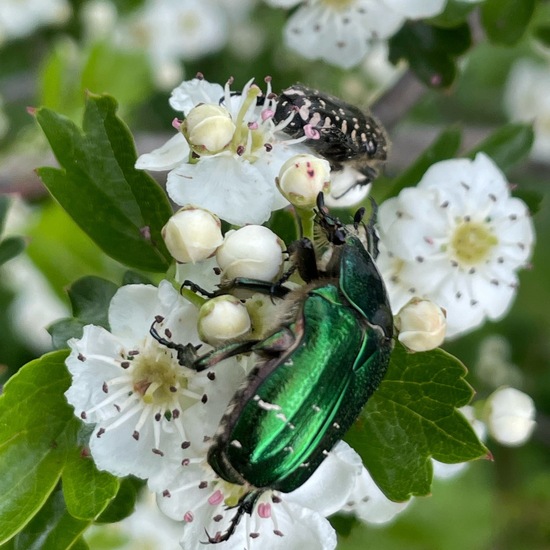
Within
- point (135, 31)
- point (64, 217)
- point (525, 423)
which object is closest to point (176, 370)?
point (525, 423)

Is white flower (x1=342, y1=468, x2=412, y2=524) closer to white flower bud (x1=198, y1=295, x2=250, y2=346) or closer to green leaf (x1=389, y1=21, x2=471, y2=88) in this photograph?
white flower bud (x1=198, y1=295, x2=250, y2=346)

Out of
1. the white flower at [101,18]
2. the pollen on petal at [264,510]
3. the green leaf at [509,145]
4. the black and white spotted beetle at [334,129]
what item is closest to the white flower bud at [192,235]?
the black and white spotted beetle at [334,129]

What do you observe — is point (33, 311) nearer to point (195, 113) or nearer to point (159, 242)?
point (159, 242)

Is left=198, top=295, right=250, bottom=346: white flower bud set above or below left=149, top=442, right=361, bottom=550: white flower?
above

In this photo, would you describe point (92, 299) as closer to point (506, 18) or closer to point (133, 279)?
point (133, 279)

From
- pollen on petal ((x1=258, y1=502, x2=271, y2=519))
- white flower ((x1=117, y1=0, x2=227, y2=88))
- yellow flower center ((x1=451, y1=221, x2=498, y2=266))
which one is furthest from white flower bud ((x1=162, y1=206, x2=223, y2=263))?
white flower ((x1=117, y1=0, x2=227, y2=88))

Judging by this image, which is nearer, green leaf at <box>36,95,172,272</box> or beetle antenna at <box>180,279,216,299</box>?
beetle antenna at <box>180,279,216,299</box>

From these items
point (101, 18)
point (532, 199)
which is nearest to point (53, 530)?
point (532, 199)

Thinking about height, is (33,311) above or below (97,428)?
below
